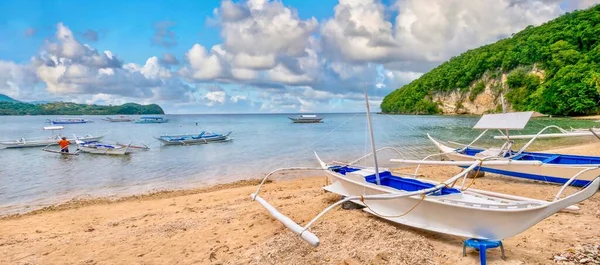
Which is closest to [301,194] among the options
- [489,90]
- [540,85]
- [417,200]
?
[417,200]

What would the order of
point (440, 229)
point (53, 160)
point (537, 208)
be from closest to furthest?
point (537, 208), point (440, 229), point (53, 160)

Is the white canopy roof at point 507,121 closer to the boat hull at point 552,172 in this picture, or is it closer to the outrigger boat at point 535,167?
the outrigger boat at point 535,167

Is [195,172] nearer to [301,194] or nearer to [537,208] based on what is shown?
[301,194]

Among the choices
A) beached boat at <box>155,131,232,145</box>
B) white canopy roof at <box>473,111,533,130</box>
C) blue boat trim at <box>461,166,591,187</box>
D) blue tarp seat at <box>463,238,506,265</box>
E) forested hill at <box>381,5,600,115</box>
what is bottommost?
beached boat at <box>155,131,232,145</box>

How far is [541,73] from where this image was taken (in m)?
Answer: 77.2

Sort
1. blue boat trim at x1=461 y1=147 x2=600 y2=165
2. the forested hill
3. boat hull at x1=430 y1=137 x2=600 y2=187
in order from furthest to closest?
the forested hill, blue boat trim at x1=461 y1=147 x2=600 y2=165, boat hull at x1=430 y1=137 x2=600 y2=187

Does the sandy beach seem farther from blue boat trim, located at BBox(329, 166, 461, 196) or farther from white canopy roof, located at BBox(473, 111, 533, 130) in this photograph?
white canopy roof, located at BBox(473, 111, 533, 130)

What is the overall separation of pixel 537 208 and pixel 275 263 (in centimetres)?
476

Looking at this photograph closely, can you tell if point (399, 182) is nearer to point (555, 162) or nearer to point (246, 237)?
point (246, 237)

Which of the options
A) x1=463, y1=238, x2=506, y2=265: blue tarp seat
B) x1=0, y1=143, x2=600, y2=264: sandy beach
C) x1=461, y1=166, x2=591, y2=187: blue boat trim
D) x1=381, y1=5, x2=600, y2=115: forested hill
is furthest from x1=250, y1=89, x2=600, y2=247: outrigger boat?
x1=381, y1=5, x2=600, y2=115: forested hill

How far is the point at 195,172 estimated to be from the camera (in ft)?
67.6

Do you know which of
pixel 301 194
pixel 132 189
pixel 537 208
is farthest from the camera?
pixel 132 189

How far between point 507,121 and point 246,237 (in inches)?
449

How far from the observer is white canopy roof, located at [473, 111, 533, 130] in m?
12.3
